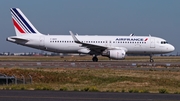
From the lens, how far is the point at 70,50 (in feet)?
181

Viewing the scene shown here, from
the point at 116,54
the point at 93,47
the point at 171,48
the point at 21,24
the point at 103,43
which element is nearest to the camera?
the point at 116,54

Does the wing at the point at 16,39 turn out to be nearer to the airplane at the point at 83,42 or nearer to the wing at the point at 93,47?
the airplane at the point at 83,42

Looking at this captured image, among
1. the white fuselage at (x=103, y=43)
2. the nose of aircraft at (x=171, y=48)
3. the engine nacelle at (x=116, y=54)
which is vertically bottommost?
the engine nacelle at (x=116, y=54)

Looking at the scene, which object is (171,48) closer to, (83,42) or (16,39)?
(83,42)

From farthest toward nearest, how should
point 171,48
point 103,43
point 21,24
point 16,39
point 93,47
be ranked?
point 171,48 → point 21,24 → point 103,43 → point 16,39 → point 93,47

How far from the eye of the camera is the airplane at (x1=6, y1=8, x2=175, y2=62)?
178ft

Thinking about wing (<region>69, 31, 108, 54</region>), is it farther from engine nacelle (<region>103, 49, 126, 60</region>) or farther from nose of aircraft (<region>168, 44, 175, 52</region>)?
nose of aircraft (<region>168, 44, 175, 52</region>)

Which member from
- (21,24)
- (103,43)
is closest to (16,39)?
(21,24)

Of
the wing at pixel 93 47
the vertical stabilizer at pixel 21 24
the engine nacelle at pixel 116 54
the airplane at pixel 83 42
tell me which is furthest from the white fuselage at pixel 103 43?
the engine nacelle at pixel 116 54

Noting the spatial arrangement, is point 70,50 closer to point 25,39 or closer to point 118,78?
point 25,39

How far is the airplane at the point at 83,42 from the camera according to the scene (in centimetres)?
5422

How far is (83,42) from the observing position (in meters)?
54.5

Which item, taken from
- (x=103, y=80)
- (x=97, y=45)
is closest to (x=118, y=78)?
(x=103, y=80)

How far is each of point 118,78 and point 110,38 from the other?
25.3 meters
